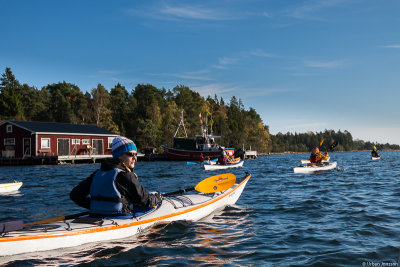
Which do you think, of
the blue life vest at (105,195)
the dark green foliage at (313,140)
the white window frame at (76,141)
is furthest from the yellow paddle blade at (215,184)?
the dark green foliage at (313,140)

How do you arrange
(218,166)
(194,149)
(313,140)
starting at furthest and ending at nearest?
1. (313,140)
2. (194,149)
3. (218,166)

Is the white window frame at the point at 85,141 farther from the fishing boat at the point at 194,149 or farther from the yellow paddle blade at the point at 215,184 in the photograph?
the yellow paddle blade at the point at 215,184

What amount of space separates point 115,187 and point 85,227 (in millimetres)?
860

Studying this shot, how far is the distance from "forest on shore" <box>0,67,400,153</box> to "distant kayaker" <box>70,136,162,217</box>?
188 feet

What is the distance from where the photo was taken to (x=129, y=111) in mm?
76125

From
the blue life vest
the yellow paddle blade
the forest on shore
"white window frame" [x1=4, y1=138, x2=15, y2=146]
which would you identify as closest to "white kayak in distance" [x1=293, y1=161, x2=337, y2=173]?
the yellow paddle blade

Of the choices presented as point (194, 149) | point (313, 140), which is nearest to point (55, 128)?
point (194, 149)

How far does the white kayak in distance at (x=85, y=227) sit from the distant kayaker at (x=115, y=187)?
10.0 inches

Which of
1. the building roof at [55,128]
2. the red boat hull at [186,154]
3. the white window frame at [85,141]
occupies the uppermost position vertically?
the building roof at [55,128]

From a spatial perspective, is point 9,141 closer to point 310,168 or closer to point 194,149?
point 194,149

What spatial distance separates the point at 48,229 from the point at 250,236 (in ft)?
12.5

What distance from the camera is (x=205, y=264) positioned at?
494cm

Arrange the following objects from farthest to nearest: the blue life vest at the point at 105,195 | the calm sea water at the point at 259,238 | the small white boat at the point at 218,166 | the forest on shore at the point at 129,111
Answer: the forest on shore at the point at 129,111 < the small white boat at the point at 218,166 < the blue life vest at the point at 105,195 < the calm sea water at the point at 259,238

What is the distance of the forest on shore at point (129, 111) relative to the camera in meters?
64.3
